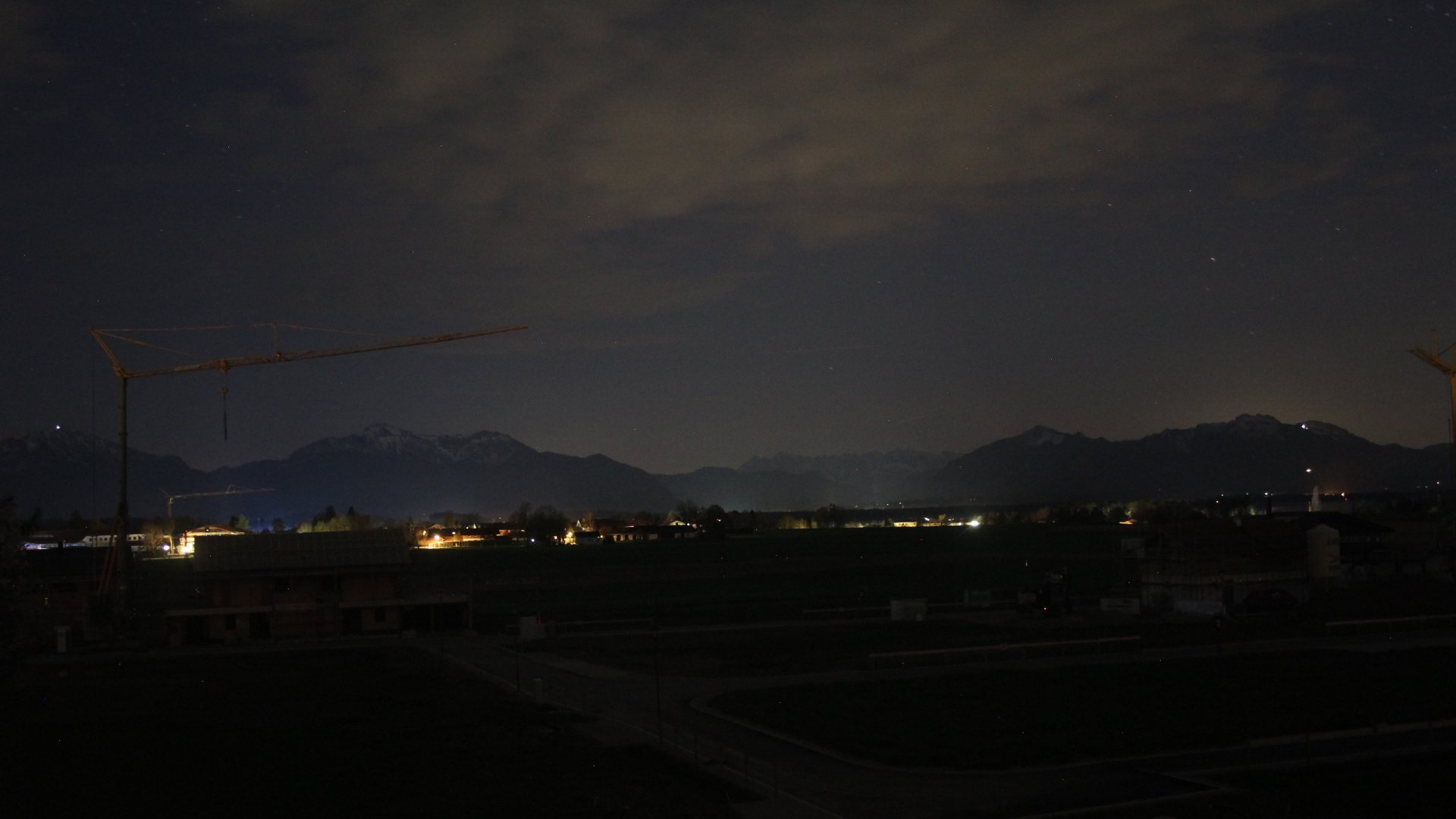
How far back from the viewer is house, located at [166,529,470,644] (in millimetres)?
Result: 59438

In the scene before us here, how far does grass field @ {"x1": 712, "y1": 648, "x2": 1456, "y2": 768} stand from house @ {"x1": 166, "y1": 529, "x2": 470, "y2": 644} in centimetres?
3294

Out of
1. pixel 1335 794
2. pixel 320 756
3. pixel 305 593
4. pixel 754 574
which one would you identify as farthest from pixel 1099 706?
pixel 754 574

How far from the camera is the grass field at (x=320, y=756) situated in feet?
68.2

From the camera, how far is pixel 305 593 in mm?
60625

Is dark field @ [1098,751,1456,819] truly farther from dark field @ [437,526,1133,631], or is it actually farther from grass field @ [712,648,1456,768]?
dark field @ [437,526,1133,631]

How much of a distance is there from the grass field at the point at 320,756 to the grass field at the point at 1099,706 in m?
5.43

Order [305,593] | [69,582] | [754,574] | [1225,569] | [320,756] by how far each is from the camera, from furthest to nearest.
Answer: [754,574] → [69,582] → [305,593] → [1225,569] → [320,756]

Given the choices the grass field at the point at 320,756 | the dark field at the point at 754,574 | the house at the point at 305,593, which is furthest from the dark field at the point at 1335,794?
the house at the point at 305,593

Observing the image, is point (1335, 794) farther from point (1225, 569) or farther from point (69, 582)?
point (69, 582)

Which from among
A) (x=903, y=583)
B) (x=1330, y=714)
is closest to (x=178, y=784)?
(x=1330, y=714)

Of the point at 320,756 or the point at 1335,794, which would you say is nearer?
the point at 1335,794

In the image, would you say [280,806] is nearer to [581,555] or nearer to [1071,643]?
[1071,643]

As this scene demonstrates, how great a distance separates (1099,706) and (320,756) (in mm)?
19278

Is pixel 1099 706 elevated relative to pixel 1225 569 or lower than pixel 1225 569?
lower
